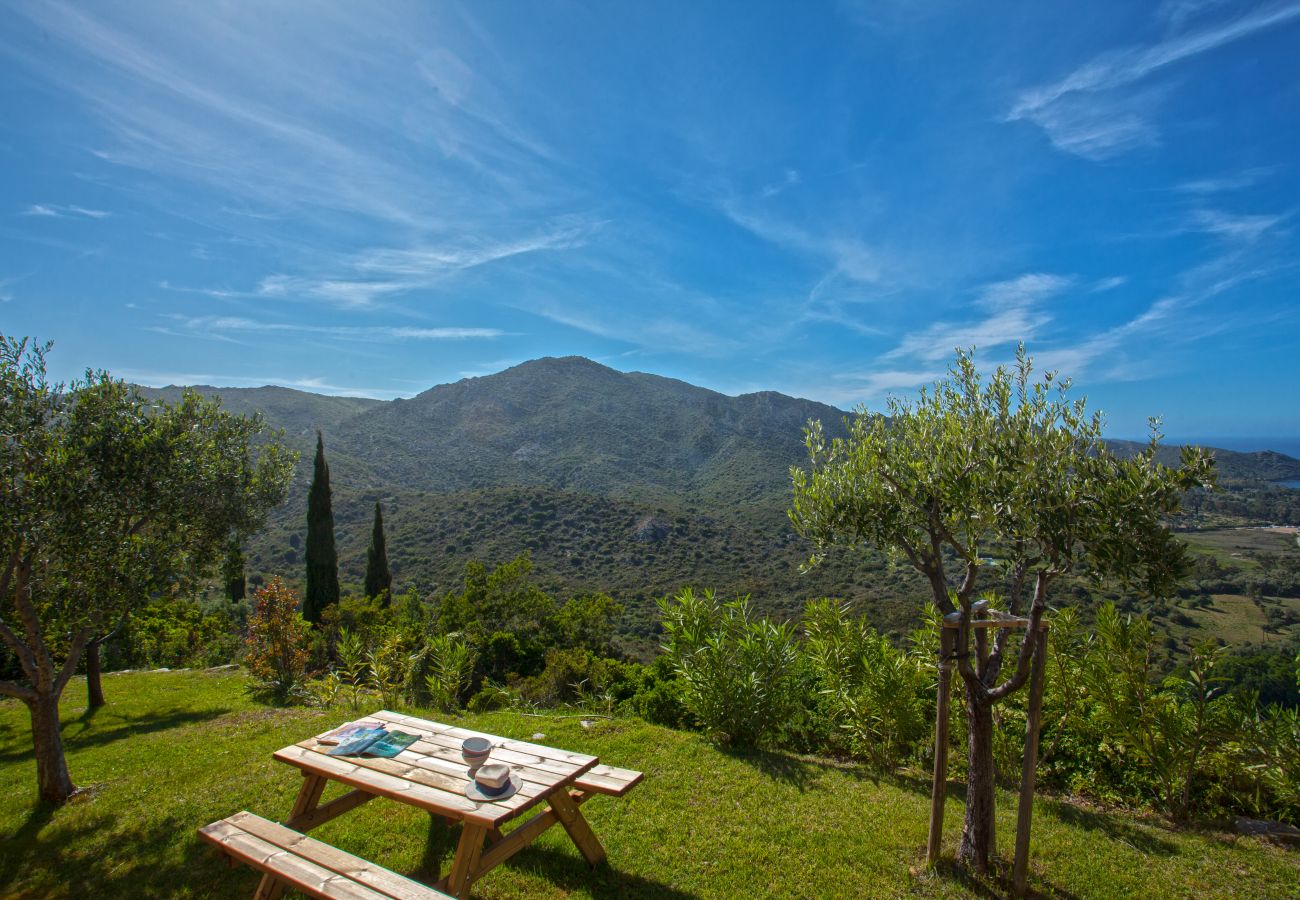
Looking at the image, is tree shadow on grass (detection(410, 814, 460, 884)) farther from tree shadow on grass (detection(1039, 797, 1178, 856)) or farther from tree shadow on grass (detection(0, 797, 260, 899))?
tree shadow on grass (detection(1039, 797, 1178, 856))

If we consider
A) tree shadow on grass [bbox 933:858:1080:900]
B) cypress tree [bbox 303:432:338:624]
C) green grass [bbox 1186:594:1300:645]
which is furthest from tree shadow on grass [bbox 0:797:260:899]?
green grass [bbox 1186:594:1300:645]

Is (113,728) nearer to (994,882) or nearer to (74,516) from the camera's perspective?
(74,516)

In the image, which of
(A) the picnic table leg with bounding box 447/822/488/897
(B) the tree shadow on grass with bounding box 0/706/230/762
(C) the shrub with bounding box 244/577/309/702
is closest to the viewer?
(A) the picnic table leg with bounding box 447/822/488/897

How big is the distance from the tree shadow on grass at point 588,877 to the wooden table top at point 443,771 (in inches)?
34.4

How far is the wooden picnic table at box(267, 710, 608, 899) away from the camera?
11.6 ft

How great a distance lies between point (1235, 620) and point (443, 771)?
3300 cm

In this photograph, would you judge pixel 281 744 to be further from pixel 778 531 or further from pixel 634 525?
pixel 778 531

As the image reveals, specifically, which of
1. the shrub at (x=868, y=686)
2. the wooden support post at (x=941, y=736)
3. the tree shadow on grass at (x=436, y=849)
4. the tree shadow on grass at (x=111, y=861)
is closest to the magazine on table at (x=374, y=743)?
the tree shadow on grass at (x=436, y=849)

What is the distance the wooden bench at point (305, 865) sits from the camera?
3166mm

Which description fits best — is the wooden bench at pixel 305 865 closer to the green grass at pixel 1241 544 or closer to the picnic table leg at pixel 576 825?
the picnic table leg at pixel 576 825

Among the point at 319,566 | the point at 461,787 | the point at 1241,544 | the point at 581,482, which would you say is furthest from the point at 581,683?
the point at 581,482

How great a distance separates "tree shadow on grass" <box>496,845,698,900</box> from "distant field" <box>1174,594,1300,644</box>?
2532 cm

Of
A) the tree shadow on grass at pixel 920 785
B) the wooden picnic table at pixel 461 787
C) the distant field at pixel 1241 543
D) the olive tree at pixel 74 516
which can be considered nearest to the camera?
the wooden picnic table at pixel 461 787

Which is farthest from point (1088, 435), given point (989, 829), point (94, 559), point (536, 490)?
point (536, 490)
